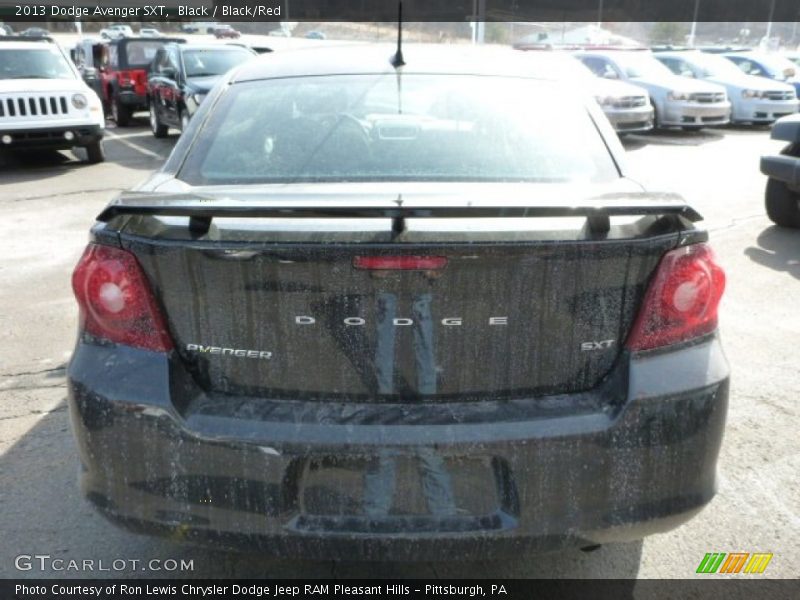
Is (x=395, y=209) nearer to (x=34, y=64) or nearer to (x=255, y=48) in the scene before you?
(x=34, y=64)

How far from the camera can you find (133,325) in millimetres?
2111

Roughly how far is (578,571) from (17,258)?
5.62 metres

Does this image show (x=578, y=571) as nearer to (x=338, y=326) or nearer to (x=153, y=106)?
(x=338, y=326)

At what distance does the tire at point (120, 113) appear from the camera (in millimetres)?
16516

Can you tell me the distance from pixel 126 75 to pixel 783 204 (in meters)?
13.7

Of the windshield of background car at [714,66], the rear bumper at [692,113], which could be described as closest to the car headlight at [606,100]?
the rear bumper at [692,113]

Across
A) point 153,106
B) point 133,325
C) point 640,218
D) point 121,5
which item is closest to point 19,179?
point 153,106

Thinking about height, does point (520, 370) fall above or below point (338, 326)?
below

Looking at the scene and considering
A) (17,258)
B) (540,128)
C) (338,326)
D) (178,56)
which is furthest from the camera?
(178,56)

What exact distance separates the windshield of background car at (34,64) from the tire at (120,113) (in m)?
4.94

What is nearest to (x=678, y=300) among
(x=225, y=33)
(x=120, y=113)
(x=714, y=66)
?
(x=120, y=113)

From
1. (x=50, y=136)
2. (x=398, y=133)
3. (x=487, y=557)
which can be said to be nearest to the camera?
(x=487, y=557)

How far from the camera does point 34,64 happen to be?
1127 centimetres

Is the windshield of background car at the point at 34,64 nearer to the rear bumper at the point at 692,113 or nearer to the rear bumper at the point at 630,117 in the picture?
the rear bumper at the point at 630,117
